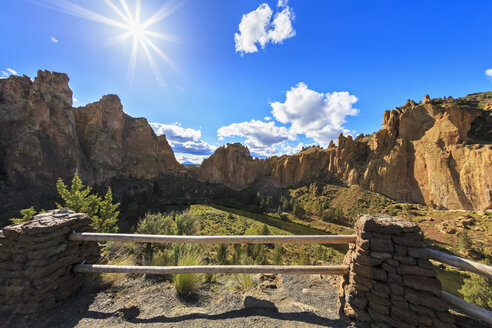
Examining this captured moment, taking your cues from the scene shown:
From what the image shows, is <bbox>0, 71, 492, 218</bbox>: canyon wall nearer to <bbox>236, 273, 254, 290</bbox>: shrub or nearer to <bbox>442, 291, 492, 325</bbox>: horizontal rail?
<bbox>442, 291, 492, 325</bbox>: horizontal rail

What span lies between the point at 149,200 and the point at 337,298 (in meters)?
74.8

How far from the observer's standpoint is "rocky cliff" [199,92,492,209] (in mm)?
37906

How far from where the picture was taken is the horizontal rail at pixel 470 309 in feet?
9.91

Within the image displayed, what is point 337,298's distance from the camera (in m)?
4.52

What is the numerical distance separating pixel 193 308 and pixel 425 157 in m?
64.0

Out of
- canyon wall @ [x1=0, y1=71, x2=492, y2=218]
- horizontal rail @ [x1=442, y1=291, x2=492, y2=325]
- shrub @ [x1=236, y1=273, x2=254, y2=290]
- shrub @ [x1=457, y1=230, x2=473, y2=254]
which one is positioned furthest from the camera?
canyon wall @ [x1=0, y1=71, x2=492, y2=218]

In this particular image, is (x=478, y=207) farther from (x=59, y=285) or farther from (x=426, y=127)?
(x=59, y=285)

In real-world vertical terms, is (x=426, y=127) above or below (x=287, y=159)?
above

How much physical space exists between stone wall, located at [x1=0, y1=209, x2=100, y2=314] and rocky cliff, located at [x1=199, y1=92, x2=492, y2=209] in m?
59.9

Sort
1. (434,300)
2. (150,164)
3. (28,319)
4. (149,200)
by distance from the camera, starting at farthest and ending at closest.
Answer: (150,164)
(149,200)
(28,319)
(434,300)

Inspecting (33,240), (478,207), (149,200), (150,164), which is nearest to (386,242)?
(33,240)

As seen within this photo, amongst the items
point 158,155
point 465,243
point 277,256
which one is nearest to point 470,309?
point 277,256

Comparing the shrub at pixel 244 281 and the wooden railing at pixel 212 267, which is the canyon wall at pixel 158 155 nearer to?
the wooden railing at pixel 212 267

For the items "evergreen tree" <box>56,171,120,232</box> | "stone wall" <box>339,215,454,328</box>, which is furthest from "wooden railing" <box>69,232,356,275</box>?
"evergreen tree" <box>56,171,120,232</box>
